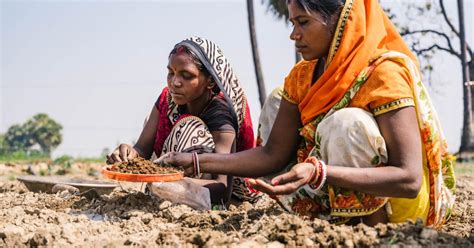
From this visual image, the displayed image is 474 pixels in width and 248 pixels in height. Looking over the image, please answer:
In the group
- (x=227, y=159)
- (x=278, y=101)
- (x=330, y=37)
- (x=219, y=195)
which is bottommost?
(x=219, y=195)

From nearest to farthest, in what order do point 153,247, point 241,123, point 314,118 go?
1. point 153,247
2. point 314,118
3. point 241,123

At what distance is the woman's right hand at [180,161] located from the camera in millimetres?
3912

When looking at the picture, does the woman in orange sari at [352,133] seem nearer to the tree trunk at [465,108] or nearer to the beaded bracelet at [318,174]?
the beaded bracelet at [318,174]

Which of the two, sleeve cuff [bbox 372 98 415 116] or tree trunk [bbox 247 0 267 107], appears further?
tree trunk [bbox 247 0 267 107]

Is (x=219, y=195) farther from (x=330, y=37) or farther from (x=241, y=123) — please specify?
(x=330, y=37)

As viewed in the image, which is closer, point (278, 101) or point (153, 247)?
point (153, 247)

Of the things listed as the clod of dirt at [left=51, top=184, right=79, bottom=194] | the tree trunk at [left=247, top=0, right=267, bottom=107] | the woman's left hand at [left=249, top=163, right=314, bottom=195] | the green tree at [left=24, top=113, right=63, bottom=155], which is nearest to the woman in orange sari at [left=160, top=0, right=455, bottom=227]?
the woman's left hand at [left=249, top=163, right=314, bottom=195]

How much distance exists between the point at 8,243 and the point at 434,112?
2.39 m

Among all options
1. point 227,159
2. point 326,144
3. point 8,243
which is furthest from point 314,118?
point 8,243

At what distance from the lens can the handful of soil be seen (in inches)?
148

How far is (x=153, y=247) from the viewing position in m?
3.08

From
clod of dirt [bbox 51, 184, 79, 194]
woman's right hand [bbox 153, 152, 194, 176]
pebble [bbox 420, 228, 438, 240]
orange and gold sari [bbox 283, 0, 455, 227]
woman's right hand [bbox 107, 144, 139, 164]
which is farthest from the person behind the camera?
clod of dirt [bbox 51, 184, 79, 194]

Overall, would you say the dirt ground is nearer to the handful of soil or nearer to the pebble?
the pebble

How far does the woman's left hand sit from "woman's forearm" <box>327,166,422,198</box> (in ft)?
0.57
